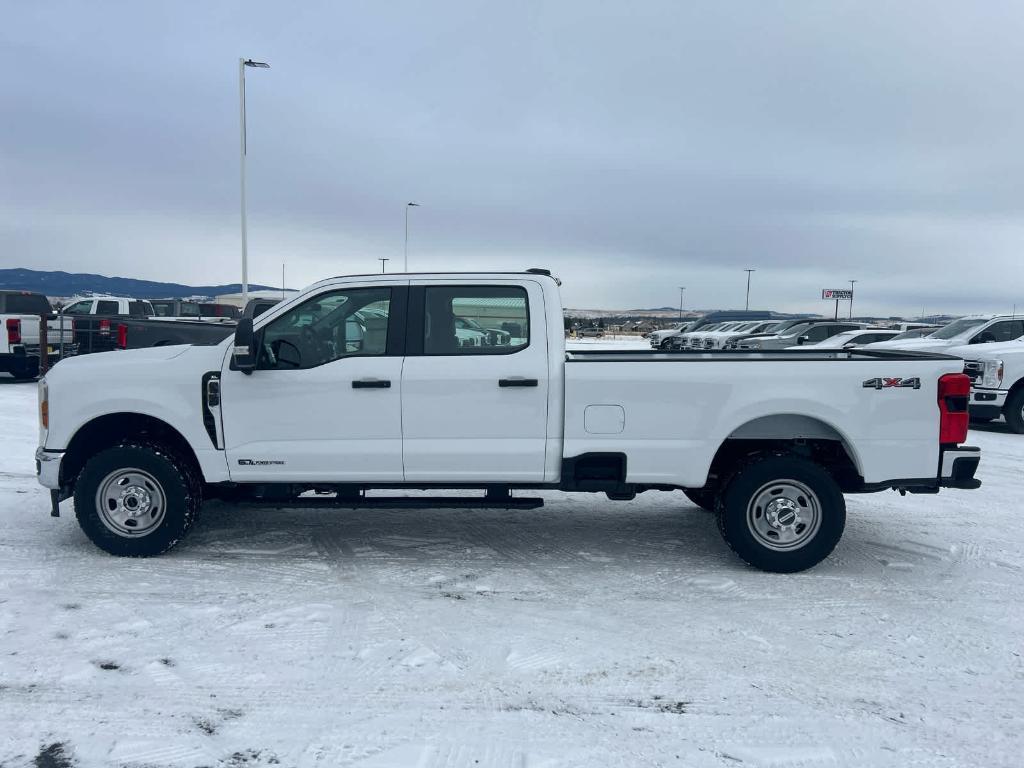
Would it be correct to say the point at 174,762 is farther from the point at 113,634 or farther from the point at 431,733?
the point at 113,634

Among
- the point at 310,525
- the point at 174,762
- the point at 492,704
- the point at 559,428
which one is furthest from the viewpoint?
the point at 310,525

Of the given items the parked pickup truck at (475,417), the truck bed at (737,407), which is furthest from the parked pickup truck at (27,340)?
the truck bed at (737,407)

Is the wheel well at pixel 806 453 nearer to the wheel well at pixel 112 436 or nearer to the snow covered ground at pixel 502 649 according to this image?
the snow covered ground at pixel 502 649

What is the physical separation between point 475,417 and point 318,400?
3.55 ft

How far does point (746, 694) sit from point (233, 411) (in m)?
3.73

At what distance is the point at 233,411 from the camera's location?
18.4ft

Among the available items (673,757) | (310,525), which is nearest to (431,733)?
(673,757)

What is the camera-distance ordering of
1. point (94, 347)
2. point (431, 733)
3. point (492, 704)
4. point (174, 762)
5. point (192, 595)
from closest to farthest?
point (174, 762) < point (431, 733) < point (492, 704) < point (192, 595) < point (94, 347)

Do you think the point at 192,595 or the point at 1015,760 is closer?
the point at 1015,760

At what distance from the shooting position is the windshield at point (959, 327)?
15127 millimetres

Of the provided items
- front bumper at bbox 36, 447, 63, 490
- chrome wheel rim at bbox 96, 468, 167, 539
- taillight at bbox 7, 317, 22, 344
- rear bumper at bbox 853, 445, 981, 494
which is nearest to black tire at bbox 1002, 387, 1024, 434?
rear bumper at bbox 853, 445, 981, 494

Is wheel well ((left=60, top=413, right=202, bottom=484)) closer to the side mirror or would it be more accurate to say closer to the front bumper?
the front bumper

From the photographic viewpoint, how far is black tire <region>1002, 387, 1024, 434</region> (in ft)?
41.3

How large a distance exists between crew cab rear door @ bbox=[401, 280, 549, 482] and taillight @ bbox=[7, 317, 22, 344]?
14244 millimetres
